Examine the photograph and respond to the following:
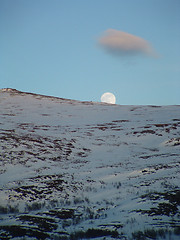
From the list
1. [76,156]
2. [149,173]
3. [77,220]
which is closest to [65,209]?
[77,220]

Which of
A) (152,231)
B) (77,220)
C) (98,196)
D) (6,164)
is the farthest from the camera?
(6,164)

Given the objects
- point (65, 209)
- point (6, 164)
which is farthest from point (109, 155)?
point (65, 209)

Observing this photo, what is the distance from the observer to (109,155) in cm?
3053

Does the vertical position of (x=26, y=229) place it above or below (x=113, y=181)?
above

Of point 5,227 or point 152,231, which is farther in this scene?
point 5,227

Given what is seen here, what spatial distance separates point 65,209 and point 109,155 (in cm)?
2031

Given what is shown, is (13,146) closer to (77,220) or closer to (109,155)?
(109,155)

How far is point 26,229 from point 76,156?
21.4 metres

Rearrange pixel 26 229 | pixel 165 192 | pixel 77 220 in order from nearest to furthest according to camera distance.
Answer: pixel 26 229, pixel 77 220, pixel 165 192

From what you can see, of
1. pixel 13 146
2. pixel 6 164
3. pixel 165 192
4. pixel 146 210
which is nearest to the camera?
pixel 146 210

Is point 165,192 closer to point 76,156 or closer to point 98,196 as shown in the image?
point 98,196

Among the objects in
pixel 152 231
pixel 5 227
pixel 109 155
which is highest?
pixel 152 231

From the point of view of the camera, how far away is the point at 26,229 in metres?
7.69

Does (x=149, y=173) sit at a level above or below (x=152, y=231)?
below
